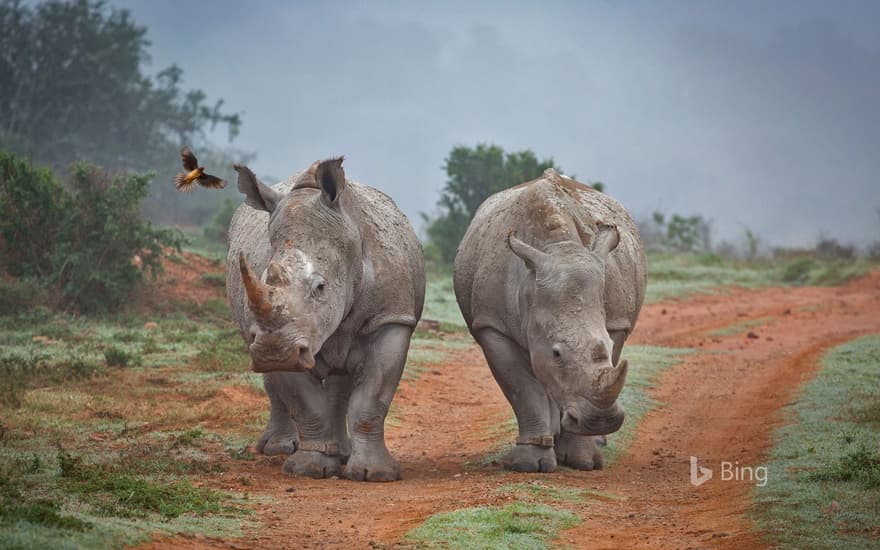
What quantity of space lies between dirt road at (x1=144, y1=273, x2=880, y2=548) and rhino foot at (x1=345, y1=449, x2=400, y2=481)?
0.18 m

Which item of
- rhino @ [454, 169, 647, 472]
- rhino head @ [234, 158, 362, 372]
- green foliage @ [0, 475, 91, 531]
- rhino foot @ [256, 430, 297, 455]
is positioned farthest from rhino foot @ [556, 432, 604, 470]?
green foliage @ [0, 475, 91, 531]

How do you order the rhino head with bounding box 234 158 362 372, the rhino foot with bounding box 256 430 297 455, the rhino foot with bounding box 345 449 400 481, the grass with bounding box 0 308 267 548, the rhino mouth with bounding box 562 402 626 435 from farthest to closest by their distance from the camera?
the rhino foot with bounding box 256 430 297 455 < the rhino foot with bounding box 345 449 400 481 < the rhino mouth with bounding box 562 402 626 435 < the rhino head with bounding box 234 158 362 372 < the grass with bounding box 0 308 267 548

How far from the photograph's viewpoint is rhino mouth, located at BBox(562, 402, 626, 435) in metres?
7.89

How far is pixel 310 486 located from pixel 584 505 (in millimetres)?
2121

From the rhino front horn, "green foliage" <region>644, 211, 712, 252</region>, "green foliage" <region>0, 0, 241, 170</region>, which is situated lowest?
the rhino front horn

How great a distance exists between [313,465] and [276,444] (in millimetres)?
1315

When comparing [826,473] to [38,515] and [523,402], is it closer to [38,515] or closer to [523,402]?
[523,402]

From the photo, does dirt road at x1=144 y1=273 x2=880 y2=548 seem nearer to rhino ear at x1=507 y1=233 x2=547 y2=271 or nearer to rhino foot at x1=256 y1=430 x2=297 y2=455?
rhino foot at x1=256 y1=430 x2=297 y2=455

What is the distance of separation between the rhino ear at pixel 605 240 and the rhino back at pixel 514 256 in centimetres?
18

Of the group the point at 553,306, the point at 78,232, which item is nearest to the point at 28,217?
the point at 78,232

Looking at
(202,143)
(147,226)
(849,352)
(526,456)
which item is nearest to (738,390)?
(849,352)

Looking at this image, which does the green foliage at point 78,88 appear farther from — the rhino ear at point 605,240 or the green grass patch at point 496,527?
the green grass patch at point 496,527

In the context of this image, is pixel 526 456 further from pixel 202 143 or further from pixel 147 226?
pixel 202 143

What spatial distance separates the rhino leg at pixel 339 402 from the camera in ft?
31.7
